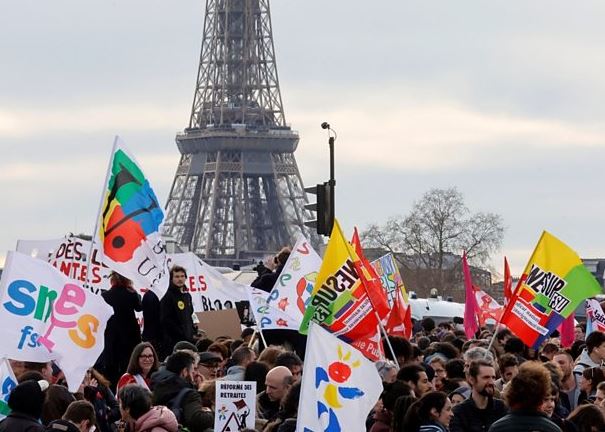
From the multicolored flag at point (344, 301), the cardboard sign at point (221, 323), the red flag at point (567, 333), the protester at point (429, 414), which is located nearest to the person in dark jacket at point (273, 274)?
the cardboard sign at point (221, 323)

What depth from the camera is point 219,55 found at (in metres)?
124

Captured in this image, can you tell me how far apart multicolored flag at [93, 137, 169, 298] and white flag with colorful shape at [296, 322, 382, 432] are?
13.1 ft

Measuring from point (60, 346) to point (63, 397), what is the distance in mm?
582

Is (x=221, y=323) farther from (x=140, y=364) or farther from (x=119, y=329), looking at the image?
(x=140, y=364)

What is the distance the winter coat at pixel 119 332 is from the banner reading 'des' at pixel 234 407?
507cm

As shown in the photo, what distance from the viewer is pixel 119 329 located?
19.4m

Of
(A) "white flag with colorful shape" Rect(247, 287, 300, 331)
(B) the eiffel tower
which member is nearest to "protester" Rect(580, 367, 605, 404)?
(A) "white flag with colorful shape" Rect(247, 287, 300, 331)

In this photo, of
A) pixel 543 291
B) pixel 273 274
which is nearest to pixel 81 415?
pixel 543 291

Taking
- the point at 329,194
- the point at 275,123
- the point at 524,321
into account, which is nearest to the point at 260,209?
the point at 275,123

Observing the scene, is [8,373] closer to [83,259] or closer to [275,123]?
[83,259]

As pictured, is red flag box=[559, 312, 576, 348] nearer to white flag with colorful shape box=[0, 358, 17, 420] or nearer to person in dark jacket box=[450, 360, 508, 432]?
person in dark jacket box=[450, 360, 508, 432]

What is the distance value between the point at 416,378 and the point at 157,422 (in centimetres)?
242

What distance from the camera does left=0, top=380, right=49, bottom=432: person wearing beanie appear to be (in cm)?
1334

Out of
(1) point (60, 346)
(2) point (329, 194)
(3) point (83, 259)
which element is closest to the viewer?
(1) point (60, 346)
